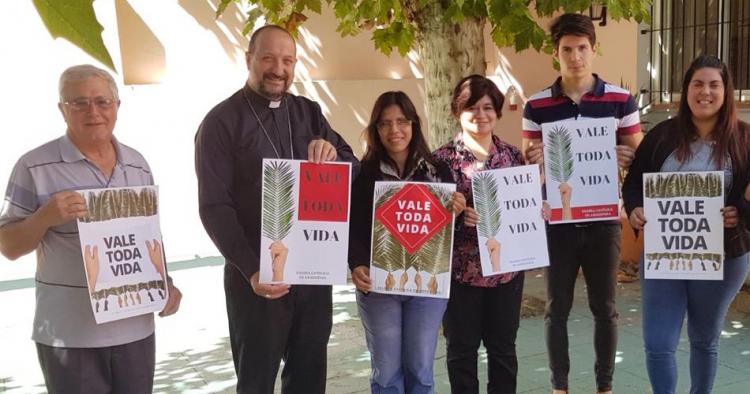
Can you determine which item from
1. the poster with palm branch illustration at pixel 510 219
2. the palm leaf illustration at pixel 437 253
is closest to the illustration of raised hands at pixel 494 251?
the poster with palm branch illustration at pixel 510 219

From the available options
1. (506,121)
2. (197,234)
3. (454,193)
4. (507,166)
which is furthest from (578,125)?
(506,121)

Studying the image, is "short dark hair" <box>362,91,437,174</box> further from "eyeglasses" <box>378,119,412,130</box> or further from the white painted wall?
the white painted wall

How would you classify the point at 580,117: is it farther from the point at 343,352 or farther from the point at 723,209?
the point at 343,352

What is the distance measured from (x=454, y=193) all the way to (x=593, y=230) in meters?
0.98

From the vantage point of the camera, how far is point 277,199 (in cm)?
307

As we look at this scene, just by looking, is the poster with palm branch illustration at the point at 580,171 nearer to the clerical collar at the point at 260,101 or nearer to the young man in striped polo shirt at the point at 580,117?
the young man in striped polo shirt at the point at 580,117

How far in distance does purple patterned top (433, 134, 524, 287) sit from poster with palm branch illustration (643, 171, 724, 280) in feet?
2.36

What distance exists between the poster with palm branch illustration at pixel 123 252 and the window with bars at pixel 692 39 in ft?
23.6

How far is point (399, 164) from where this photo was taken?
3.58 metres

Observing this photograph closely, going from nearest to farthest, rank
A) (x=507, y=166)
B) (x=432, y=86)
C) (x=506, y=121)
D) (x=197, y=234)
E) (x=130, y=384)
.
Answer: (x=130, y=384), (x=507, y=166), (x=432, y=86), (x=197, y=234), (x=506, y=121)

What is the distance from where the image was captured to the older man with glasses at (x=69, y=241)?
8.81 feet

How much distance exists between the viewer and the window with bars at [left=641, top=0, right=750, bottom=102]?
26.6 ft

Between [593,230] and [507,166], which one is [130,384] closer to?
[507,166]

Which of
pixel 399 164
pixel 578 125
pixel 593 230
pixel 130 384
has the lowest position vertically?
pixel 130 384
